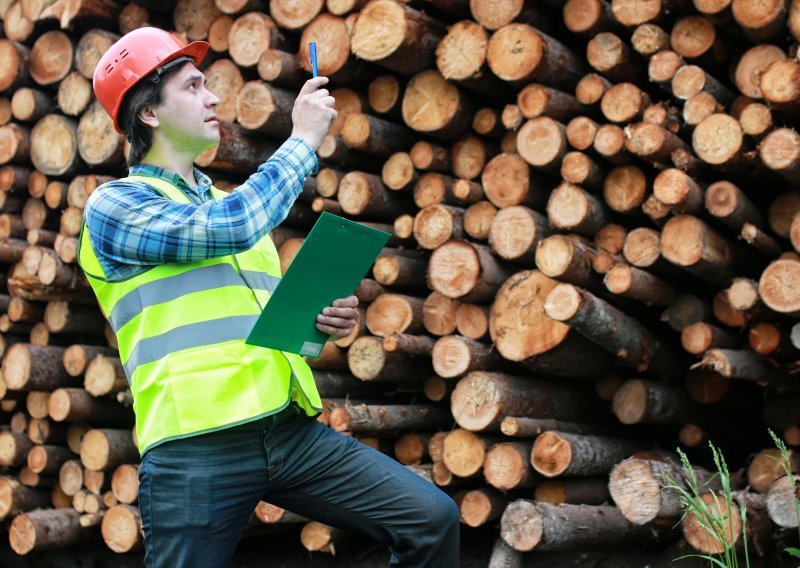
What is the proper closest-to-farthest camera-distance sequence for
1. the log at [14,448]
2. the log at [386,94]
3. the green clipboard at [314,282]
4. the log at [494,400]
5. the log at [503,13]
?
the green clipboard at [314,282] < the log at [494,400] < the log at [503,13] < the log at [386,94] < the log at [14,448]

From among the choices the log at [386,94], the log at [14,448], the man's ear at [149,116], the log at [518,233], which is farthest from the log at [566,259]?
the log at [14,448]

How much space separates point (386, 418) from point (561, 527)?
2.86 ft

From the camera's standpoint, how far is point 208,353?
2.55 meters

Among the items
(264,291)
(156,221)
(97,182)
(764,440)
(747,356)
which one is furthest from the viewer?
(97,182)

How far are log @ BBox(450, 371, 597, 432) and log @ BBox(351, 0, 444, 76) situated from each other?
4.28 ft

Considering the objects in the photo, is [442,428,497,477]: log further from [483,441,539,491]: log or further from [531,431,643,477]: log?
[531,431,643,477]: log

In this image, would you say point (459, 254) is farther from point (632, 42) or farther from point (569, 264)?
point (632, 42)

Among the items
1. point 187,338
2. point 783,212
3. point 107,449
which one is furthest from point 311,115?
point 107,449

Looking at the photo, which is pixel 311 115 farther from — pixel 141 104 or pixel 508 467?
pixel 508 467

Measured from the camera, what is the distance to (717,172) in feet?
12.3

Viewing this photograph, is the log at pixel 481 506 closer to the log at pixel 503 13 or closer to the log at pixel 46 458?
the log at pixel 503 13

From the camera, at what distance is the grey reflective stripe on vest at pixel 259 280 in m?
2.72

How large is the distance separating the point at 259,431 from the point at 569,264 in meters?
1.50

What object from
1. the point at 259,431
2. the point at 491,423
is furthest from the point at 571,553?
the point at 259,431
